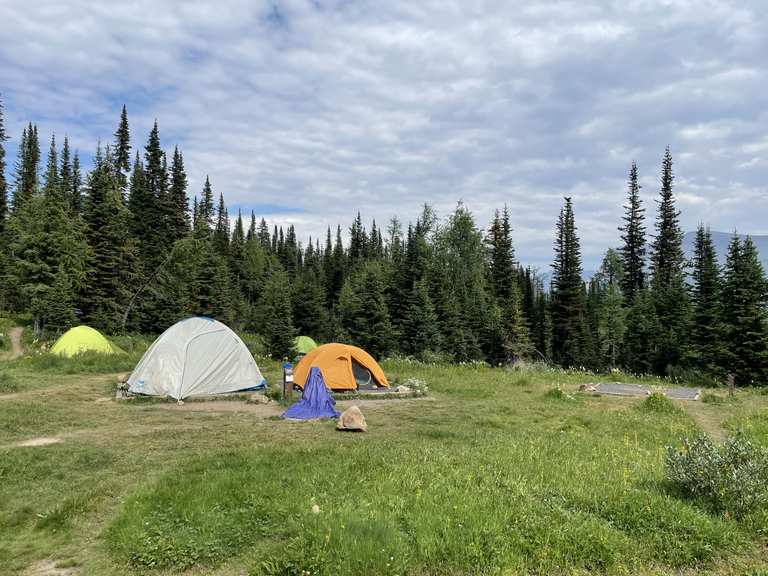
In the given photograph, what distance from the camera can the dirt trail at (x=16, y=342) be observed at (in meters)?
25.5

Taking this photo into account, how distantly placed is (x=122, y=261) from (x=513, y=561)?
1541 inches

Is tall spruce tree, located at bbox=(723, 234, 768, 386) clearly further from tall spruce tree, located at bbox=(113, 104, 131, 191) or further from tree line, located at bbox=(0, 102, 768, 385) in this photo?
tall spruce tree, located at bbox=(113, 104, 131, 191)

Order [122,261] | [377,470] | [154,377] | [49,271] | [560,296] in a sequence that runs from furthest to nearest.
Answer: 1. [560,296]
2. [122,261]
3. [49,271]
4. [154,377]
5. [377,470]

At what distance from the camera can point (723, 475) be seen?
6176mm

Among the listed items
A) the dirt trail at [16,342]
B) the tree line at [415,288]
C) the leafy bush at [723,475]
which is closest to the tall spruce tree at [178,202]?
the tree line at [415,288]

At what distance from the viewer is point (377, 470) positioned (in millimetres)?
7516

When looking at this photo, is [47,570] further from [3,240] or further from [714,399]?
[3,240]

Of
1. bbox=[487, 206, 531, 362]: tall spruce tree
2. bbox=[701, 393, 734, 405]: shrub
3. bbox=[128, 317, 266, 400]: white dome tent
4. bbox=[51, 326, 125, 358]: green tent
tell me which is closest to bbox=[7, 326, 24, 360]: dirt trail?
bbox=[51, 326, 125, 358]: green tent

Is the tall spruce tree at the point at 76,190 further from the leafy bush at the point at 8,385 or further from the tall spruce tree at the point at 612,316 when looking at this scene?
the tall spruce tree at the point at 612,316

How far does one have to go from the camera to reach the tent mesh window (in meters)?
17.3

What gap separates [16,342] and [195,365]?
2070 cm

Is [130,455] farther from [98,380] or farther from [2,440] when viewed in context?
[98,380]

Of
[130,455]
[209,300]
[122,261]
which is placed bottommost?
[130,455]

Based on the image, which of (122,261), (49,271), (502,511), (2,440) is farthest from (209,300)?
(502,511)
